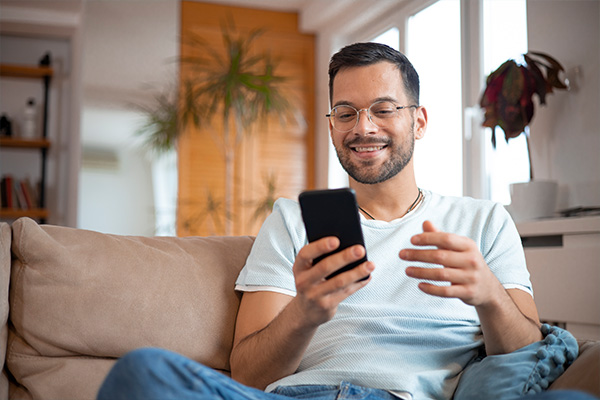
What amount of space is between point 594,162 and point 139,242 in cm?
189

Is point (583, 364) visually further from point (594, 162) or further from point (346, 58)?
point (594, 162)

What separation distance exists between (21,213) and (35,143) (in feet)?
1.78

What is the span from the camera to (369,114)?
1.37 m

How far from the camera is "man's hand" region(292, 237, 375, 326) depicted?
0.93 meters

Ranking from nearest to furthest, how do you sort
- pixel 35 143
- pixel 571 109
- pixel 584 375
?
pixel 584 375 < pixel 571 109 < pixel 35 143

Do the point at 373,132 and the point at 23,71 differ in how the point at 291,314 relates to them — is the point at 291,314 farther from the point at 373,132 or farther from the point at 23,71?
the point at 23,71

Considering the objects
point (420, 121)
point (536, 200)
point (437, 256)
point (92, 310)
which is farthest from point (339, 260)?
point (536, 200)

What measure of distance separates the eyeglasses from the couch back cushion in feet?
1.50

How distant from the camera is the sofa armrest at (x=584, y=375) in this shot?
99 centimetres

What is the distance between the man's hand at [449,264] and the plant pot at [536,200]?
63.3 inches

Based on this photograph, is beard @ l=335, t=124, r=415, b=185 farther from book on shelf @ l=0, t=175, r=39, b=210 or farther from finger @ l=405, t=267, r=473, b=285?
book on shelf @ l=0, t=175, r=39, b=210

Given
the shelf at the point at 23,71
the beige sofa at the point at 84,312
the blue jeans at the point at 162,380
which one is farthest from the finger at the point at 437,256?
the shelf at the point at 23,71

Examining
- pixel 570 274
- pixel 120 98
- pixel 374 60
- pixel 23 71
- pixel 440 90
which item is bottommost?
pixel 570 274

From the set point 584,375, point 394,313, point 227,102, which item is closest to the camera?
point 584,375
